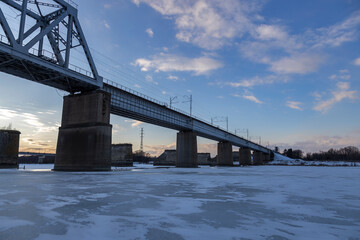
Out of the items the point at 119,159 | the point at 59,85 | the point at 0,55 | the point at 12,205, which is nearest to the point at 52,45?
the point at 59,85

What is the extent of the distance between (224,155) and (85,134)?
2580 inches

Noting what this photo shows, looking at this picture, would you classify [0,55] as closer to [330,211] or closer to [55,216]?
[55,216]

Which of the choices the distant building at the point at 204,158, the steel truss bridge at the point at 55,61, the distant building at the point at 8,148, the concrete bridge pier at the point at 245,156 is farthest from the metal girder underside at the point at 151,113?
the distant building at the point at 204,158

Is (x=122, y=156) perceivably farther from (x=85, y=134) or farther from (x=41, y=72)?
(x=41, y=72)

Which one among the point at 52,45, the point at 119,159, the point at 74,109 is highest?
the point at 52,45

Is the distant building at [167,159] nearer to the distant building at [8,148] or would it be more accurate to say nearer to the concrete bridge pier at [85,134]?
the distant building at [8,148]

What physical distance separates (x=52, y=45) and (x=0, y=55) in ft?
30.1

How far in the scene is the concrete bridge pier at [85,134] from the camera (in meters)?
32.4

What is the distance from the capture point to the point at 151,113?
49.5m

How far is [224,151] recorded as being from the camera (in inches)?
3585

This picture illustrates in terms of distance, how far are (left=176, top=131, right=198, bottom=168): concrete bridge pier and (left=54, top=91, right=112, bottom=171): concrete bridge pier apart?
1208 inches

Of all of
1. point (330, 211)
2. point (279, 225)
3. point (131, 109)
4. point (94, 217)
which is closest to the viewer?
point (279, 225)

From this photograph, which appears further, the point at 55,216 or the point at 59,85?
the point at 59,85

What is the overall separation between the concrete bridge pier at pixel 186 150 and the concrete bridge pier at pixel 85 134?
101 feet
